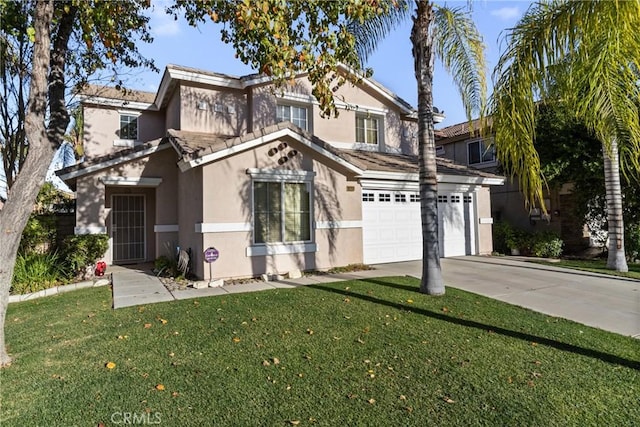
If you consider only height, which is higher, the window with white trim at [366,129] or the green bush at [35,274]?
the window with white trim at [366,129]

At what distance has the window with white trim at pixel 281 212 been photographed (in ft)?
33.2

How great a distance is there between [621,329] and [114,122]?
16602mm

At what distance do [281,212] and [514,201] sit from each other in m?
13.7

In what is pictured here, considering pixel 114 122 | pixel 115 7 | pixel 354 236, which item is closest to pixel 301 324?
pixel 354 236

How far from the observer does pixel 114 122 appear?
14.6 meters

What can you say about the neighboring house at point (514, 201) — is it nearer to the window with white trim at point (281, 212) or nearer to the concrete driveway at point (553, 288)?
the concrete driveway at point (553, 288)

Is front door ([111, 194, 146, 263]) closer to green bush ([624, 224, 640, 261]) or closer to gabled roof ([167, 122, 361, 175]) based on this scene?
gabled roof ([167, 122, 361, 175])

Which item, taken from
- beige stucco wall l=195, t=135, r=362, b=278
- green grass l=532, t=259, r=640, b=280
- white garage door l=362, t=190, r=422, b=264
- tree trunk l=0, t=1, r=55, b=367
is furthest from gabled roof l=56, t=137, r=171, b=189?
green grass l=532, t=259, r=640, b=280

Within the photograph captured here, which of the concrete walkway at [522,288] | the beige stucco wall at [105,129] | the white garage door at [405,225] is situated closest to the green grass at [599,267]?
the concrete walkway at [522,288]

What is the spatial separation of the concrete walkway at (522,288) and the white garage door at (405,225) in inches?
38.8

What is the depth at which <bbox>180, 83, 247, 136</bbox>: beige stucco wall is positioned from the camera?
42.1 ft

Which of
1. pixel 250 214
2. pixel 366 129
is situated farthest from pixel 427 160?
pixel 366 129

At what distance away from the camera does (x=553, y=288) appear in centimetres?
866

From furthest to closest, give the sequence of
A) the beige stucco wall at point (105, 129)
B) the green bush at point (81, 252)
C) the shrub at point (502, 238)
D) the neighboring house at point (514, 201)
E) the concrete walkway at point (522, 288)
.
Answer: the neighboring house at point (514, 201) → the shrub at point (502, 238) → the beige stucco wall at point (105, 129) → the green bush at point (81, 252) → the concrete walkway at point (522, 288)
